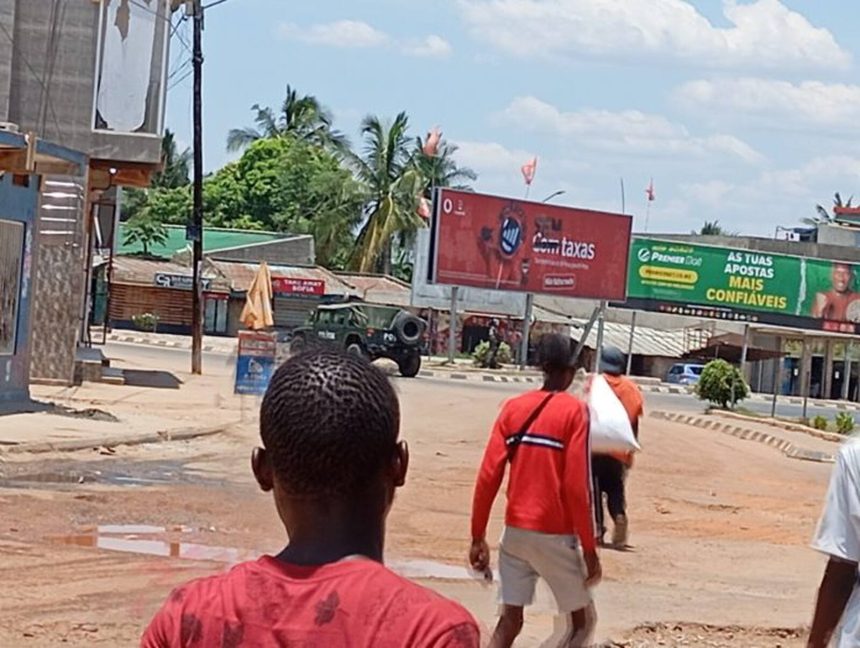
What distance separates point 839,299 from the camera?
65.1 meters

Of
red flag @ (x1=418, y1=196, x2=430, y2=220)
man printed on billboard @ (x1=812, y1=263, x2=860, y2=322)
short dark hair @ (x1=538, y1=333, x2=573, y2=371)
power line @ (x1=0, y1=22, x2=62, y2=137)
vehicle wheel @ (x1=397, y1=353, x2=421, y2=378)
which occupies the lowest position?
vehicle wheel @ (x1=397, y1=353, x2=421, y2=378)

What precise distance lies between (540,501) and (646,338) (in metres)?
60.1

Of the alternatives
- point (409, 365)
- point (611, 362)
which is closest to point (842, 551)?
point (611, 362)

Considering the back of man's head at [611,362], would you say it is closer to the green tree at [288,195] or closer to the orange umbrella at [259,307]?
the orange umbrella at [259,307]

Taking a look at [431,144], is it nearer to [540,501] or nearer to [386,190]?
[386,190]

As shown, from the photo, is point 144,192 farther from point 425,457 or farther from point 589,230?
point 425,457

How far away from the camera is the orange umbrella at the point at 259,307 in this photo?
112 feet

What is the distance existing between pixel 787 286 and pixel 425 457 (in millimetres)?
45598

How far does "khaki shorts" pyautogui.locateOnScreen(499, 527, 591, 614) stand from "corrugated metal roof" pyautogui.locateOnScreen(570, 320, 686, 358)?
54.9 m

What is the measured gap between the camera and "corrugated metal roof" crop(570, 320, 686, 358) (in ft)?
210

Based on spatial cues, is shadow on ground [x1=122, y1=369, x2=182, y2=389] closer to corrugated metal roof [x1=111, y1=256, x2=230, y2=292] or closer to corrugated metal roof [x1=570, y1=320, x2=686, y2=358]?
corrugated metal roof [x1=111, y1=256, x2=230, y2=292]

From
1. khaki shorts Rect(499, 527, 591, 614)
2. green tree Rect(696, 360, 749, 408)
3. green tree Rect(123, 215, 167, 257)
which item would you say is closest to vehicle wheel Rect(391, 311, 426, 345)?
green tree Rect(696, 360, 749, 408)

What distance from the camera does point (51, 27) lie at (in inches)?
1086

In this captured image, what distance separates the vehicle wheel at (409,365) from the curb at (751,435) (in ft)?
26.9
